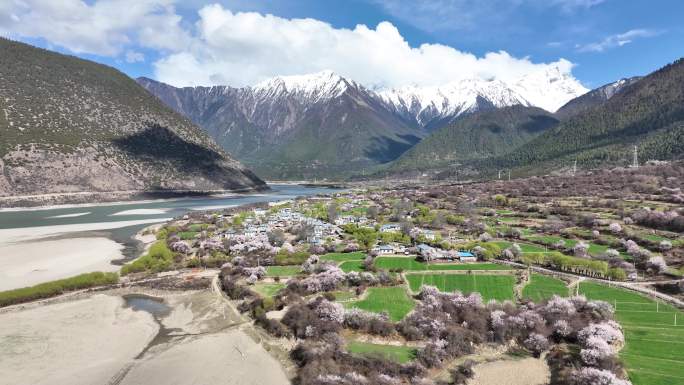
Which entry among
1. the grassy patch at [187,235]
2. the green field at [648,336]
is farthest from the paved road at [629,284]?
the grassy patch at [187,235]

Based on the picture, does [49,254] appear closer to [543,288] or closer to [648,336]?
[543,288]

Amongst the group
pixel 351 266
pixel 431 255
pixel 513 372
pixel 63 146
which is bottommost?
pixel 513 372

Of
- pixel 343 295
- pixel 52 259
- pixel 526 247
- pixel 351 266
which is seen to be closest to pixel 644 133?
pixel 526 247

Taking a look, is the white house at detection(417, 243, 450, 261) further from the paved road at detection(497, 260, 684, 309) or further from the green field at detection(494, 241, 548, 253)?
the green field at detection(494, 241, 548, 253)

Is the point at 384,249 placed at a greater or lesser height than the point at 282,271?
greater

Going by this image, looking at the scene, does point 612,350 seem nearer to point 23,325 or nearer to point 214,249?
point 23,325

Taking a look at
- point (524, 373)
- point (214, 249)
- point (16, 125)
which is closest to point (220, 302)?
point (214, 249)

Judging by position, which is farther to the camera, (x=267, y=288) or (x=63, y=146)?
(x=63, y=146)
